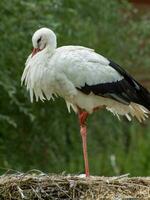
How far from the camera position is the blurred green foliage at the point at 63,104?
12180 millimetres

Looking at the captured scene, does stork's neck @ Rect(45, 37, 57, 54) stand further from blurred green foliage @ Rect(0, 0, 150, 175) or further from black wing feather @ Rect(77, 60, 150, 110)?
blurred green foliage @ Rect(0, 0, 150, 175)

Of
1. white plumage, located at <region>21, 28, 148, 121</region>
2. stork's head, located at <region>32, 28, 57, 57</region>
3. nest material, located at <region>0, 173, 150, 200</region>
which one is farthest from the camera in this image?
stork's head, located at <region>32, 28, 57, 57</region>

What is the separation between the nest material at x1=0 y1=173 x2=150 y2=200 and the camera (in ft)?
27.1

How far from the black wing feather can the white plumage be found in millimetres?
→ 35

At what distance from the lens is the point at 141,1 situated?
64.8ft

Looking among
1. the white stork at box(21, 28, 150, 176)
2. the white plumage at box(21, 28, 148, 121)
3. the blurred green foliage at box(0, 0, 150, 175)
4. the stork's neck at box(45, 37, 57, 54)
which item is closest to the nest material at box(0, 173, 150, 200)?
the white stork at box(21, 28, 150, 176)

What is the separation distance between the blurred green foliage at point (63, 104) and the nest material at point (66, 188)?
3.25 meters

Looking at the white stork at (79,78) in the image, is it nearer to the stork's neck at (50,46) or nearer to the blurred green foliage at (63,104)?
the stork's neck at (50,46)

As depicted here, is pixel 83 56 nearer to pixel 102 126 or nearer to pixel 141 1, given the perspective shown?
pixel 102 126

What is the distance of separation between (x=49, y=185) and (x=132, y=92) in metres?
1.46

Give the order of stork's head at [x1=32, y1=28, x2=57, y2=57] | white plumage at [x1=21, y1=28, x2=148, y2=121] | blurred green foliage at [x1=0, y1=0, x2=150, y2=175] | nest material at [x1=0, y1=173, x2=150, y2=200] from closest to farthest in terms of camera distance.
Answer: nest material at [x1=0, y1=173, x2=150, y2=200] < white plumage at [x1=21, y1=28, x2=148, y2=121] < stork's head at [x1=32, y1=28, x2=57, y2=57] < blurred green foliage at [x1=0, y1=0, x2=150, y2=175]

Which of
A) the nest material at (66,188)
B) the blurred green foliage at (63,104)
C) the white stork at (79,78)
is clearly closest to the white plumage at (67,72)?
the white stork at (79,78)

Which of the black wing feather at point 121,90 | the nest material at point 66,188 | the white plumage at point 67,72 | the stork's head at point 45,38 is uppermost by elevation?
the stork's head at point 45,38

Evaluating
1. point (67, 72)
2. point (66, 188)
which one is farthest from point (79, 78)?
point (66, 188)
